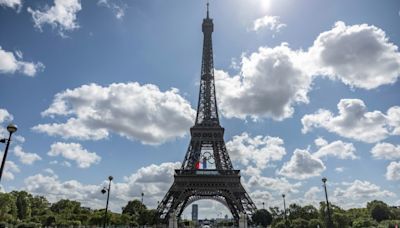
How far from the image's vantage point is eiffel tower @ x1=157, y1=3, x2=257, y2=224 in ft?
A: 204

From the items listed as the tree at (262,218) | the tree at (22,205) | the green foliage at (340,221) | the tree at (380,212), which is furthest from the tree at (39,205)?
the tree at (380,212)

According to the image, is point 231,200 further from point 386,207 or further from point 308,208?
point 386,207

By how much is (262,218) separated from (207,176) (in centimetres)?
1416

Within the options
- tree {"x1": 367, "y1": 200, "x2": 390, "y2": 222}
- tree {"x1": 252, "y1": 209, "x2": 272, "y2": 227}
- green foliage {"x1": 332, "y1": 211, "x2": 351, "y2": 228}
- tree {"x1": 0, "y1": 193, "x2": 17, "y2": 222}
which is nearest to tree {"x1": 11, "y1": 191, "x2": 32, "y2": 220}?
tree {"x1": 0, "y1": 193, "x2": 17, "y2": 222}

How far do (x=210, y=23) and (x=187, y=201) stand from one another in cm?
4576

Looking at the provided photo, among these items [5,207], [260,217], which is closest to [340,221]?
[260,217]

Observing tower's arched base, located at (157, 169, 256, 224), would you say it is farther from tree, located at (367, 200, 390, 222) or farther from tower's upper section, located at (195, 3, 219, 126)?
tree, located at (367, 200, 390, 222)

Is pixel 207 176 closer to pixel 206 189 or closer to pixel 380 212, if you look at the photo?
pixel 206 189

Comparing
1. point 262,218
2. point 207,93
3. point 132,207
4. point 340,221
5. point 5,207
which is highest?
point 207,93

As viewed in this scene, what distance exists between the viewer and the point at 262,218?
6153 cm

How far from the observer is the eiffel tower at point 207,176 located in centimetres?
6228

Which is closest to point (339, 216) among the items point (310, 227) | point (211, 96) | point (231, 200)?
point (310, 227)

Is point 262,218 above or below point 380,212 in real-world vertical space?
below

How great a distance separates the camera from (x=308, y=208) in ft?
199
